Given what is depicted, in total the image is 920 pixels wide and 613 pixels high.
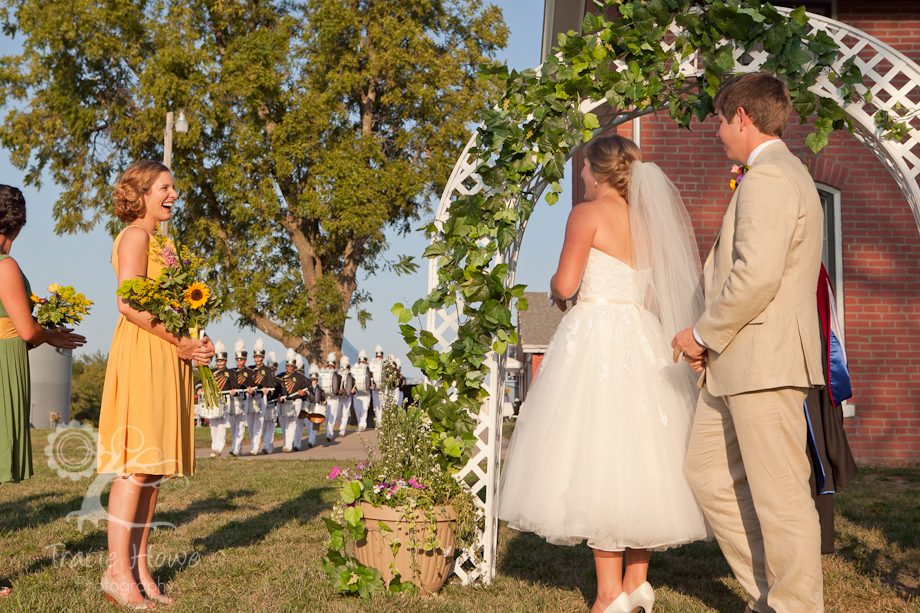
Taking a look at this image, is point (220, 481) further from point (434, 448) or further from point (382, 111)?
point (382, 111)

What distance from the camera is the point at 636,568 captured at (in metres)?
3.75

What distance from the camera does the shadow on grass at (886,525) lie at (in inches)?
190

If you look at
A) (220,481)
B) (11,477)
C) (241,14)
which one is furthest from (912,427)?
(241,14)

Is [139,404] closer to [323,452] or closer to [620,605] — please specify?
[620,605]

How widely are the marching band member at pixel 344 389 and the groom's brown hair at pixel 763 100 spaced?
16948 mm

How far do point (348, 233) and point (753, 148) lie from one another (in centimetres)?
A: 1934

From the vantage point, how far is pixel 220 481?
945 cm

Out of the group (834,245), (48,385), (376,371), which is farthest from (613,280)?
(48,385)

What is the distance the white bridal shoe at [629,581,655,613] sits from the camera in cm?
367

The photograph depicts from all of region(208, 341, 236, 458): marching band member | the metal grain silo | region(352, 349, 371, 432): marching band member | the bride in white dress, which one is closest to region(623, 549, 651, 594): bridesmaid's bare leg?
the bride in white dress

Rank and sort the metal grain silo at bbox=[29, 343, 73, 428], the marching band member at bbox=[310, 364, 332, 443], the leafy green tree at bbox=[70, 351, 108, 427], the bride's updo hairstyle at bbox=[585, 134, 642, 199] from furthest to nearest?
the leafy green tree at bbox=[70, 351, 108, 427], the metal grain silo at bbox=[29, 343, 73, 428], the marching band member at bbox=[310, 364, 332, 443], the bride's updo hairstyle at bbox=[585, 134, 642, 199]

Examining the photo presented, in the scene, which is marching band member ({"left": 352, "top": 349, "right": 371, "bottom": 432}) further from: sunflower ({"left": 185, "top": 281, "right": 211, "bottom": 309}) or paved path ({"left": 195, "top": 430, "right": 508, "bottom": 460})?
sunflower ({"left": 185, "top": 281, "right": 211, "bottom": 309})

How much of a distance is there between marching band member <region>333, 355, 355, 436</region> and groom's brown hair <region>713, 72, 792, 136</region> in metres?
16.9

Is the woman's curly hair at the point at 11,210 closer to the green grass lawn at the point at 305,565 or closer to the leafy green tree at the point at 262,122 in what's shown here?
the green grass lawn at the point at 305,565
